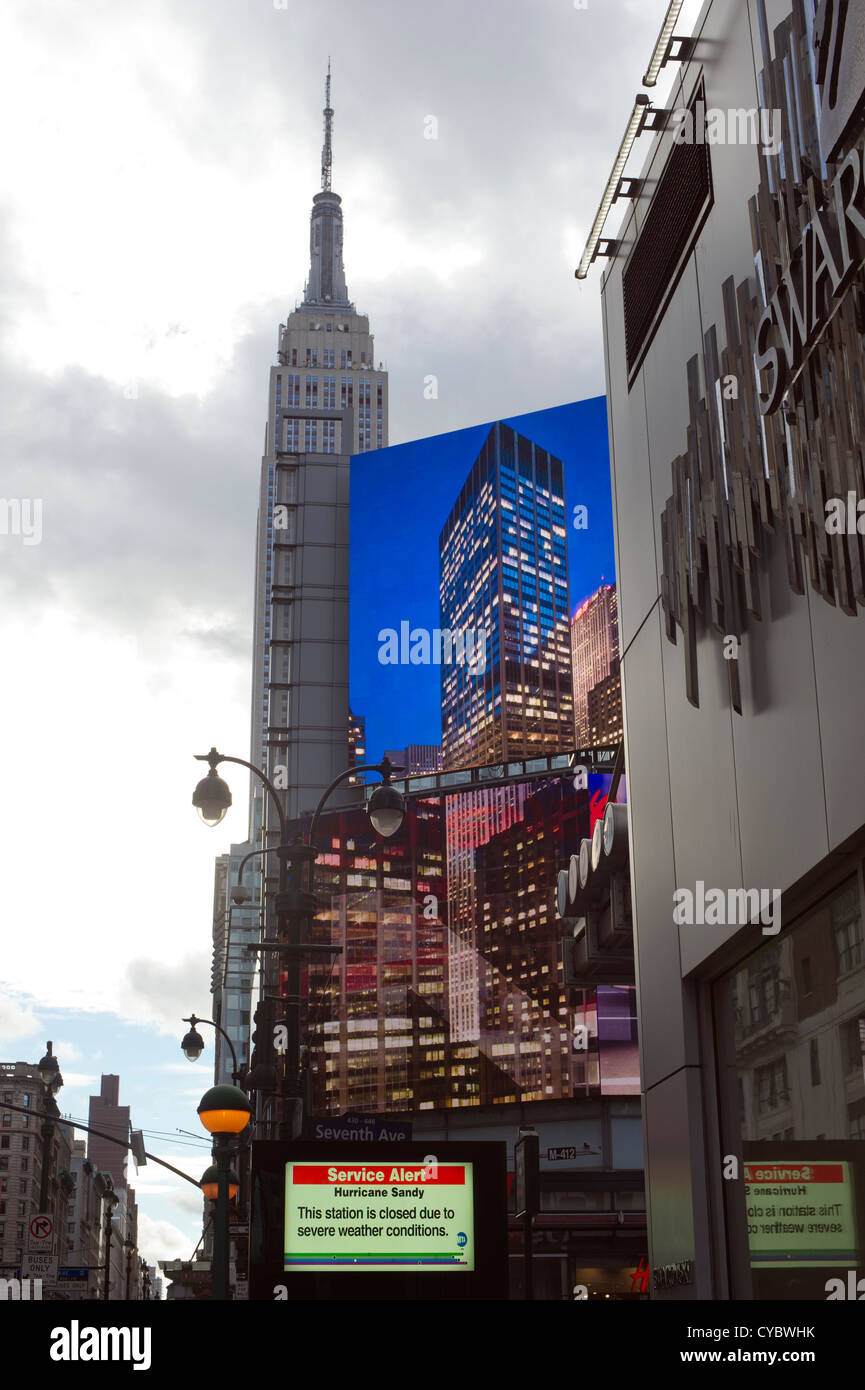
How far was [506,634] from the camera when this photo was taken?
146125mm

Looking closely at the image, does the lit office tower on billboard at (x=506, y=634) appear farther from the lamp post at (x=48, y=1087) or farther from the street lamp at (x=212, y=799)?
the street lamp at (x=212, y=799)

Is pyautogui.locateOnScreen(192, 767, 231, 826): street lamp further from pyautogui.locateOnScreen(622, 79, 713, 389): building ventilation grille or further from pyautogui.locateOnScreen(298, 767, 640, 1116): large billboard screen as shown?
pyautogui.locateOnScreen(298, 767, 640, 1116): large billboard screen

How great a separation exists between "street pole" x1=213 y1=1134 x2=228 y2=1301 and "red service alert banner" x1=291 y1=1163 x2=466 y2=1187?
220 centimetres

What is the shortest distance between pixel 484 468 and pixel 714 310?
114 m

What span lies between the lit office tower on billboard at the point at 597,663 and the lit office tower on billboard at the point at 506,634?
24.0 ft

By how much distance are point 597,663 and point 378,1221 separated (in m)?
122

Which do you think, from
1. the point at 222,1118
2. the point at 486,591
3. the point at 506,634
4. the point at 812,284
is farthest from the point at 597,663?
the point at 812,284

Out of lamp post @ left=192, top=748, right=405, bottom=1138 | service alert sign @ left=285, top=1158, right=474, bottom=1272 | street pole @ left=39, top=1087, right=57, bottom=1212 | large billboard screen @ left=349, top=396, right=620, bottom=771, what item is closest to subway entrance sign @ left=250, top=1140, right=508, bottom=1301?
service alert sign @ left=285, top=1158, right=474, bottom=1272

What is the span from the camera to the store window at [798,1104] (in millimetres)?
9047

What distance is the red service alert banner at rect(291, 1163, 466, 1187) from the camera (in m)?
12.3

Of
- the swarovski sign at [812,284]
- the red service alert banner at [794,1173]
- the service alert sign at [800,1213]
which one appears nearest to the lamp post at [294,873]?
the red service alert banner at [794,1173]

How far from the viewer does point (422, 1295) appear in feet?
39.4
